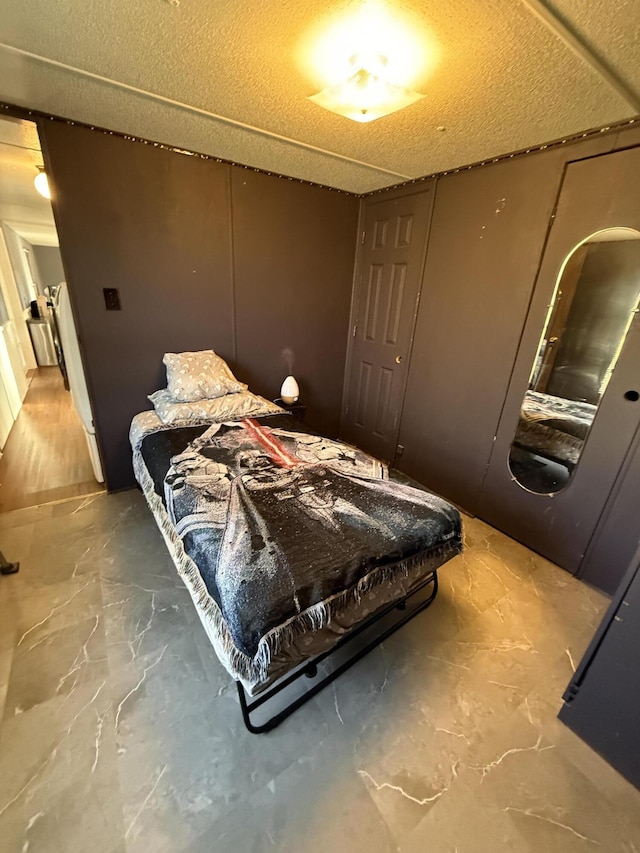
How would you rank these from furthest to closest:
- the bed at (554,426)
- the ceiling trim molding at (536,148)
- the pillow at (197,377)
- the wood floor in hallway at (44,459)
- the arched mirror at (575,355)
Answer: the wood floor in hallway at (44,459), the pillow at (197,377), the bed at (554,426), the arched mirror at (575,355), the ceiling trim molding at (536,148)

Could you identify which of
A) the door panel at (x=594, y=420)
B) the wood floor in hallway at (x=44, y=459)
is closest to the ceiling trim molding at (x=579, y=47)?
the door panel at (x=594, y=420)

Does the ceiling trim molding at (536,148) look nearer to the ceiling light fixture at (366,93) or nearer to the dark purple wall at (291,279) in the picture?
the dark purple wall at (291,279)

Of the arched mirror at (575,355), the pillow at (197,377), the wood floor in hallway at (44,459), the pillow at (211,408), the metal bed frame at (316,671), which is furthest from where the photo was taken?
the wood floor in hallway at (44,459)

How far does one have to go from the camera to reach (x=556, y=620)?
5.77 feet

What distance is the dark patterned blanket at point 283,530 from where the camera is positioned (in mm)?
1101

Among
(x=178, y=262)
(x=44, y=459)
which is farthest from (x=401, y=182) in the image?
(x=44, y=459)

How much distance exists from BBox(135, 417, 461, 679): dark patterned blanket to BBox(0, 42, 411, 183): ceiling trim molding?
164 centimetres

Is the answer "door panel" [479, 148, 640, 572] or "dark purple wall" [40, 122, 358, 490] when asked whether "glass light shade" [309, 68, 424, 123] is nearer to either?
"door panel" [479, 148, 640, 572]

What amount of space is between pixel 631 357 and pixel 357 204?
7.72 ft

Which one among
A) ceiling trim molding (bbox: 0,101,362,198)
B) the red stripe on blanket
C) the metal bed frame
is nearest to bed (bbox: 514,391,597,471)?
the metal bed frame

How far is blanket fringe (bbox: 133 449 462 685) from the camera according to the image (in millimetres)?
1073

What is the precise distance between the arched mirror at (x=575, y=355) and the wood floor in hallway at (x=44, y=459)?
3.02m

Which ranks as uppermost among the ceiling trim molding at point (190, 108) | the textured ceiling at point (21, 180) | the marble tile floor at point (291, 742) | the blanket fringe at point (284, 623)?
the ceiling trim molding at point (190, 108)

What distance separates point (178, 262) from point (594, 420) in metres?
2.75
